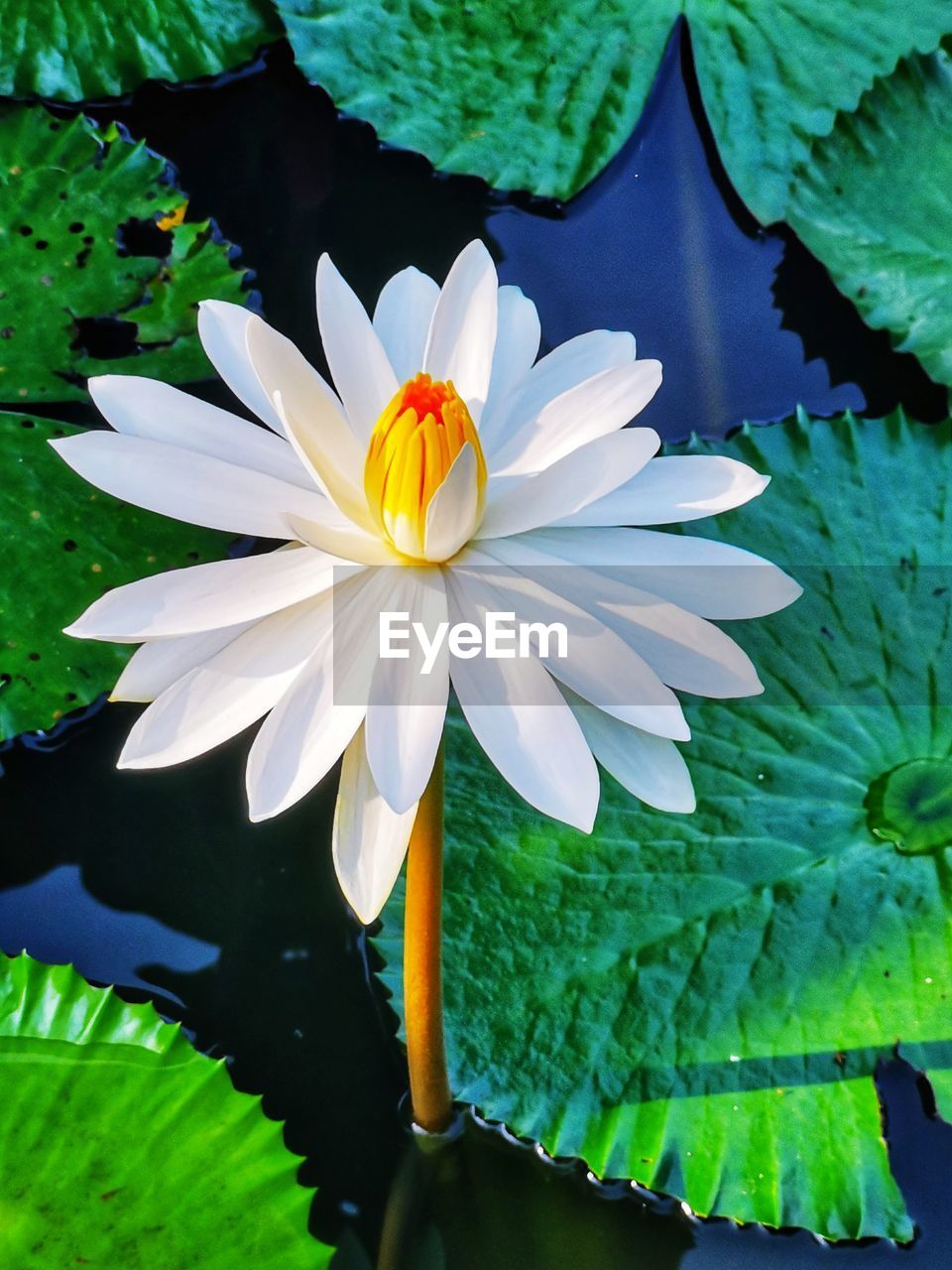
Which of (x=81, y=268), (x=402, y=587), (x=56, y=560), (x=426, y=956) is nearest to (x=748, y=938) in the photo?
(x=426, y=956)

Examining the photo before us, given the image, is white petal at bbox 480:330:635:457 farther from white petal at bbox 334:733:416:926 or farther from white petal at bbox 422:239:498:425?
white petal at bbox 334:733:416:926

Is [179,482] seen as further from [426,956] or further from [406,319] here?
[426,956]

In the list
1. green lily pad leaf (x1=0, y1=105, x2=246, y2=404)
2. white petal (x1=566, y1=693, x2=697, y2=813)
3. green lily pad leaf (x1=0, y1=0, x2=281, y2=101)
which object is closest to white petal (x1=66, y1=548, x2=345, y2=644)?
white petal (x1=566, y1=693, x2=697, y2=813)

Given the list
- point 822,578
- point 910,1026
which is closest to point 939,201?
point 822,578

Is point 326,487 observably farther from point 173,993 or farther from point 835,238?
point 835,238

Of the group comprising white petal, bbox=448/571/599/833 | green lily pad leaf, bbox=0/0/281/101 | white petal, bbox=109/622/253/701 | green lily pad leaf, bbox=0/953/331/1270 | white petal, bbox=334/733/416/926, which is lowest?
green lily pad leaf, bbox=0/953/331/1270

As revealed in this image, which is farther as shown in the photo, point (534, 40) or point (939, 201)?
point (534, 40)

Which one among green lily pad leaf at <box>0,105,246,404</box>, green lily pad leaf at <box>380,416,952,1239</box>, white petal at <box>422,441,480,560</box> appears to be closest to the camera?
white petal at <box>422,441,480,560</box>
